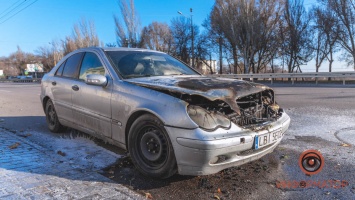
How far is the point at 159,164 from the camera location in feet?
10.3

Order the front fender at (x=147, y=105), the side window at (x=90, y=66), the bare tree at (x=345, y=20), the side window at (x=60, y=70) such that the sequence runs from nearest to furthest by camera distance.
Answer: the front fender at (x=147, y=105)
the side window at (x=90, y=66)
the side window at (x=60, y=70)
the bare tree at (x=345, y=20)

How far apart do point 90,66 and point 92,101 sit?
683 mm

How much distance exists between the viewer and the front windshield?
3.98 metres

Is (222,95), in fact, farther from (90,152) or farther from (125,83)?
(90,152)

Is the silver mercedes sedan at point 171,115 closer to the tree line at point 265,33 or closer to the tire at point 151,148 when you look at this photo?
the tire at point 151,148

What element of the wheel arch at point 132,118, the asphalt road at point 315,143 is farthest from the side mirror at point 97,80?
the asphalt road at point 315,143

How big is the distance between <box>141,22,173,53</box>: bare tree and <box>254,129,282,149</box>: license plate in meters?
44.7

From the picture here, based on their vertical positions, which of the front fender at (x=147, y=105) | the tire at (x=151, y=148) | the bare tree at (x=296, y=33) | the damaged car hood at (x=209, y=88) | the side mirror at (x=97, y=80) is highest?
the bare tree at (x=296, y=33)

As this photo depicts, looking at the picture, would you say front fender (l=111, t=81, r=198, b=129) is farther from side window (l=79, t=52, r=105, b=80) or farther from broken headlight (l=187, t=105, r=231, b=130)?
side window (l=79, t=52, r=105, b=80)

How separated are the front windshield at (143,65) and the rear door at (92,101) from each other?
0.75 feet

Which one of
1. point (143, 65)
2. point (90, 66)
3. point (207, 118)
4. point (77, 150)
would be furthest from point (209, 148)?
point (90, 66)

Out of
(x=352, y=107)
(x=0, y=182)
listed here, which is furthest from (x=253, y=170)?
(x=352, y=107)

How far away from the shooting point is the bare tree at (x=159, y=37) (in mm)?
47594

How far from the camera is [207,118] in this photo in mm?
2832
